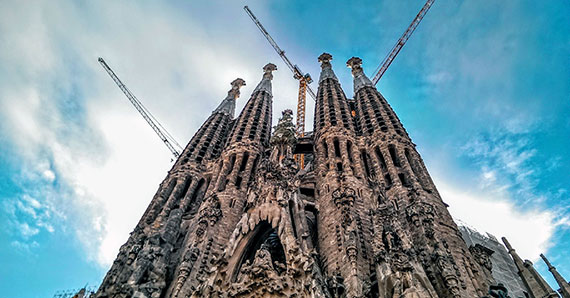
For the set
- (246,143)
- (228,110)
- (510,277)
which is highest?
(228,110)

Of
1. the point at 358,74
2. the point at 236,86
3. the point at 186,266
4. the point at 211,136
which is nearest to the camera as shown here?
the point at 186,266

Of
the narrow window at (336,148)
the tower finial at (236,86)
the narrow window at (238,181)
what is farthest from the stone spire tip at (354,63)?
the narrow window at (238,181)

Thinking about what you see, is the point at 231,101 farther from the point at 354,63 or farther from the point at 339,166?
the point at 339,166

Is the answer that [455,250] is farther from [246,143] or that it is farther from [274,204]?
[246,143]

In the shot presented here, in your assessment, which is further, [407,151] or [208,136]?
[208,136]

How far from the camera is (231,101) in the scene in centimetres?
4091

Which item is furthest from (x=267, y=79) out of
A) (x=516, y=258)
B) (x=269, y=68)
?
(x=516, y=258)

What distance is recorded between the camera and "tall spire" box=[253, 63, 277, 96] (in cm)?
4045

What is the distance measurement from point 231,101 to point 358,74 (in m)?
13.5

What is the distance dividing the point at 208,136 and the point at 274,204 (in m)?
15.8

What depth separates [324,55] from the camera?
145 feet

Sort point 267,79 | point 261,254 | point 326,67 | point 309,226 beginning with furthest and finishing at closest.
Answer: point 267,79 → point 326,67 → point 309,226 → point 261,254

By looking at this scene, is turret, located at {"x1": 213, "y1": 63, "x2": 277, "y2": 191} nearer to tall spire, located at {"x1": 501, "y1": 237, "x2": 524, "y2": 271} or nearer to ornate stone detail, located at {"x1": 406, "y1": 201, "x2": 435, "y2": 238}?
ornate stone detail, located at {"x1": 406, "y1": 201, "x2": 435, "y2": 238}

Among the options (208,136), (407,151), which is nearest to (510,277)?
(407,151)
